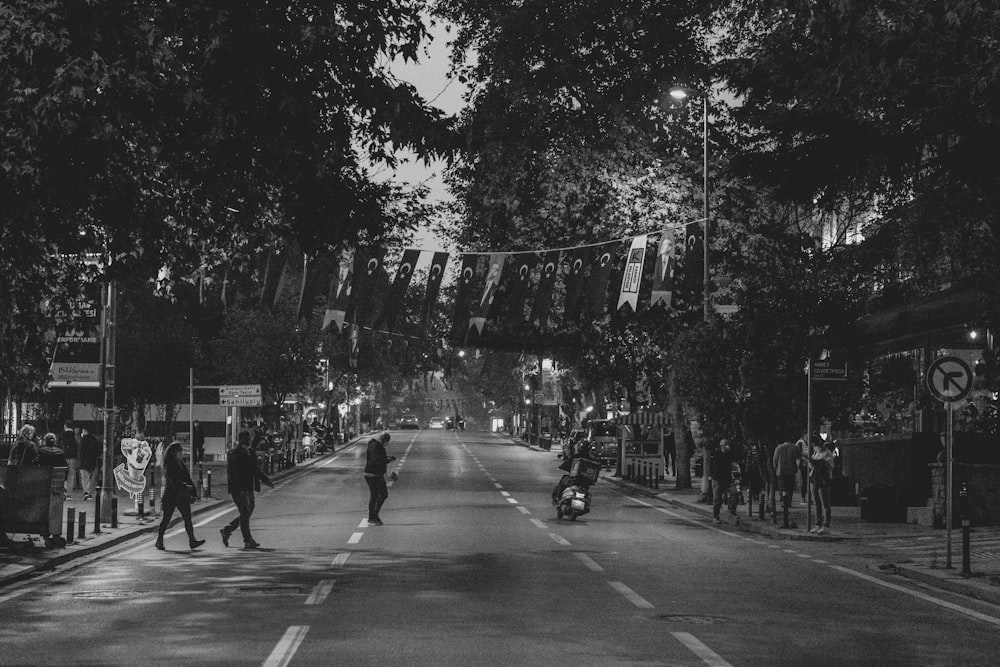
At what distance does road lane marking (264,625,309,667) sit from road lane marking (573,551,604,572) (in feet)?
21.4

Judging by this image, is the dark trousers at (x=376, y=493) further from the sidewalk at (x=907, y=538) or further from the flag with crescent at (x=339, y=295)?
the flag with crescent at (x=339, y=295)

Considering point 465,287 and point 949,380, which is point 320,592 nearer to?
point 949,380

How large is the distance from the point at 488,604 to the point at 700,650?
11.2 feet

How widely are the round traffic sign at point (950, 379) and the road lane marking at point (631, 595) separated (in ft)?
17.8

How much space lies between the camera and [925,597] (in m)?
15.5

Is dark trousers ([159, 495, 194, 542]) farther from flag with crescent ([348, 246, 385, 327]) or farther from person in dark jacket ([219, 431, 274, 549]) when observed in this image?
flag with crescent ([348, 246, 385, 327])

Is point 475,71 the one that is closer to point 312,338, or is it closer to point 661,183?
point 661,183

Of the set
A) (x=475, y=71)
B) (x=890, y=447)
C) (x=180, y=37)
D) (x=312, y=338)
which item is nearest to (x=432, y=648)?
(x=180, y=37)

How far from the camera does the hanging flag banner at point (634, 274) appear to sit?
33281mm

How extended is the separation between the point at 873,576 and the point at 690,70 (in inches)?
875

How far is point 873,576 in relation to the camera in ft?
58.6

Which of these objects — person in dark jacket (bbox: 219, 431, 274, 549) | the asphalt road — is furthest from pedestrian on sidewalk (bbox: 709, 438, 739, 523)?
person in dark jacket (bbox: 219, 431, 274, 549)

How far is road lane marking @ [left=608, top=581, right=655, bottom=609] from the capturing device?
1394cm

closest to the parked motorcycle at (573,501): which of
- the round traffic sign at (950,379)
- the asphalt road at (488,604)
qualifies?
the asphalt road at (488,604)
